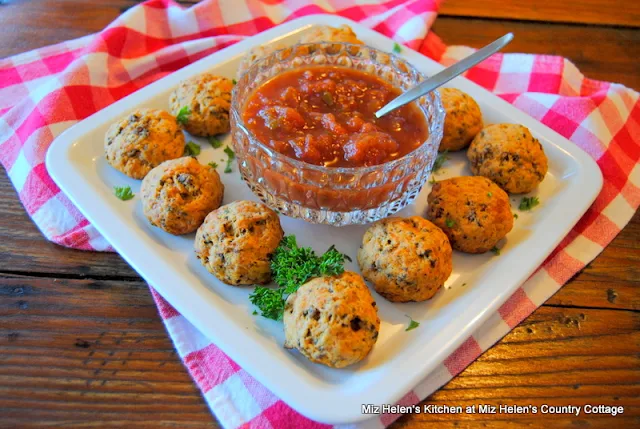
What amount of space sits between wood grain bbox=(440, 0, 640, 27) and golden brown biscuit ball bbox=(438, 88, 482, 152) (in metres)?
2.08

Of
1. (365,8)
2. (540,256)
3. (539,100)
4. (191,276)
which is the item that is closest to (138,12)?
(365,8)

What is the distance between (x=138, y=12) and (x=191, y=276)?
108 inches

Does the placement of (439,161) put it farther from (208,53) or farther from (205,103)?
(208,53)

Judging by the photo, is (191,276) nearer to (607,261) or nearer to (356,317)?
(356,317)

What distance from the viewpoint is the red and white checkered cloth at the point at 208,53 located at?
271cm

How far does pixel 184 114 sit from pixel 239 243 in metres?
1.22

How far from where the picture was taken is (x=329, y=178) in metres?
2.79

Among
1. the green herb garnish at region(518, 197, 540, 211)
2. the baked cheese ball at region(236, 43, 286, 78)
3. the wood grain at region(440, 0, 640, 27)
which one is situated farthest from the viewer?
the wood grain at region(440, 0, 640, 27)

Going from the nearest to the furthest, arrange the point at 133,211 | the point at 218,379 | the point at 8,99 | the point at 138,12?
1. the point at 218,379
2. the point at 133,211
3. the point at 8,99
4. the point at 138,12

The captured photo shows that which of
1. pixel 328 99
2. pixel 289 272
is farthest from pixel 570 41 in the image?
pixel 289 272

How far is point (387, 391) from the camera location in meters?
2.41

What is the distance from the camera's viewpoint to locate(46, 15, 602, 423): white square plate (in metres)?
2.47

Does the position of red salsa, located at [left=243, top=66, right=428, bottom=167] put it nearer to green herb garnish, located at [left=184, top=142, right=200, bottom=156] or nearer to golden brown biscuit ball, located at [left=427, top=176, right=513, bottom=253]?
golden brown biscuit ball, located at [left=427, top=176, right=513, bottom=253]

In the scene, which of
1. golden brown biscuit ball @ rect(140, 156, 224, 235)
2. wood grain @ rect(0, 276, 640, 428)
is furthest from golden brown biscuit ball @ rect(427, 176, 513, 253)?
golden brown biscuit ball @ rect(140, 156, 224, 235)
